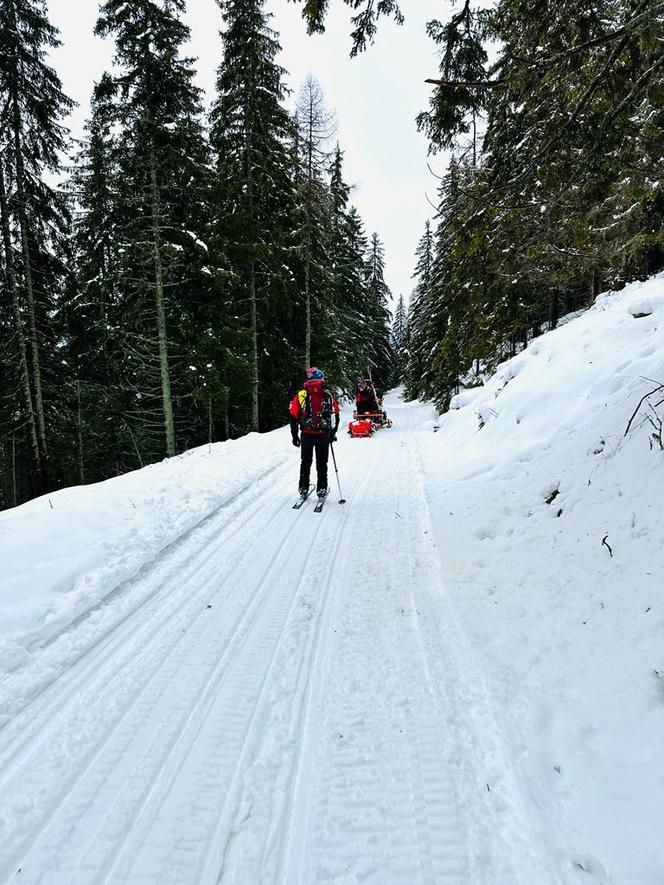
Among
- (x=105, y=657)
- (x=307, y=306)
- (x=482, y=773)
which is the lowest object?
(x=482, y=773)

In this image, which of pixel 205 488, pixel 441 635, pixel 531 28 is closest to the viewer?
pixel 441 635

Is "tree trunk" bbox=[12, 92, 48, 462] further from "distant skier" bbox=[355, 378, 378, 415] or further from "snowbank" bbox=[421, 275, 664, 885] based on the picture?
"snowbank" bbox=[421, 275, 664, 885]

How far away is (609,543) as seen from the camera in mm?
3486

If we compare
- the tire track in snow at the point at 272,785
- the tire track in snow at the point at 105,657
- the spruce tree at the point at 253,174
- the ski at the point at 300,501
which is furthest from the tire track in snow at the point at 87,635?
the spruce tree at the point at 253,174

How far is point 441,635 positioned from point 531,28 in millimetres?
5739

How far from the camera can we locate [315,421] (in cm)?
684

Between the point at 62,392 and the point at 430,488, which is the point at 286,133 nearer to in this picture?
the point at 62,392

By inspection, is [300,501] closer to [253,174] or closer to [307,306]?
[307,306]

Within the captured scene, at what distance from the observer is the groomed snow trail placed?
5.79ft

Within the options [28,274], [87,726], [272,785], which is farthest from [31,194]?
[272,785]

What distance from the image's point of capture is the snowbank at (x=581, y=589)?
1.91 metres

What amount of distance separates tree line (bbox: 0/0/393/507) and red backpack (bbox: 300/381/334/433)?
7006mm

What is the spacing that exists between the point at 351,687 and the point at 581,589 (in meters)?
2.04

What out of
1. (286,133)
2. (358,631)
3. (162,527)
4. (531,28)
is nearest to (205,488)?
(162,527)
